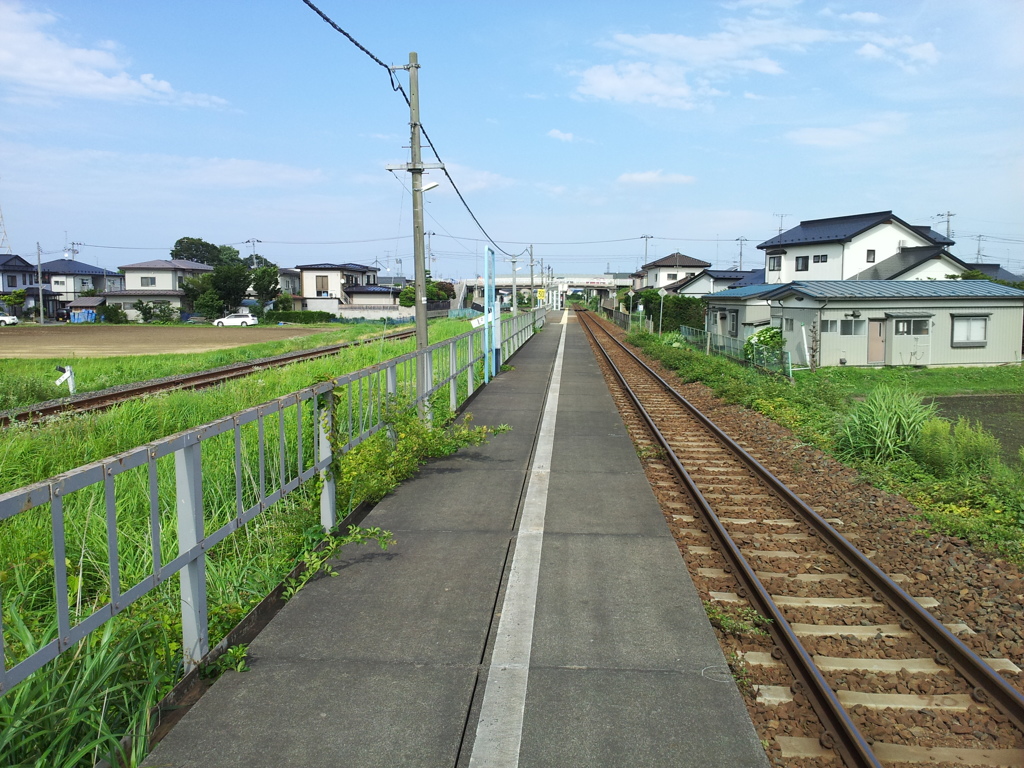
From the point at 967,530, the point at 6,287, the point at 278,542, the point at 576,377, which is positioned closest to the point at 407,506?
the point at 278,542

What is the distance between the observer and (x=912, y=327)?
27.0 metres

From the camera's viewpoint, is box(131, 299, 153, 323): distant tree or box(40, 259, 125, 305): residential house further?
box(40, 259, 125, 305): residential house

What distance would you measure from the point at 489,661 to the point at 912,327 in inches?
1069

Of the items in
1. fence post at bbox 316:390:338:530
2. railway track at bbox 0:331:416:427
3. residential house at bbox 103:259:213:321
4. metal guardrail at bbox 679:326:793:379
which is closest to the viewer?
fence post at bbox 316:390:338:530

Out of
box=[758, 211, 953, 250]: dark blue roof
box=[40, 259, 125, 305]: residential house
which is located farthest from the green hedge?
box=[758, 211, 953, 250]: dark blue roof

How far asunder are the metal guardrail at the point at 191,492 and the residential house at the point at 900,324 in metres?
19.5

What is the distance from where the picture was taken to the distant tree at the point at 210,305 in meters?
68.3

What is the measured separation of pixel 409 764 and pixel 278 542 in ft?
9.65

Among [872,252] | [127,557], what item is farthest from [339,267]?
[127,557]

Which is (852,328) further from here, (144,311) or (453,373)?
(144,311)

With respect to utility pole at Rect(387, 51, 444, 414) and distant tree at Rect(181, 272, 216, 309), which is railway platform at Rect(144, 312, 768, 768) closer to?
utility pole at Rect(387, 51, 444, 414)

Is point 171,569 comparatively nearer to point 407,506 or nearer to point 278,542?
point 278,542

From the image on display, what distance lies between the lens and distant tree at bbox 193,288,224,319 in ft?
224

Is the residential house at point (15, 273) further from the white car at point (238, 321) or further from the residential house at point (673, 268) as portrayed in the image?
the residential house at point (673, 268)
